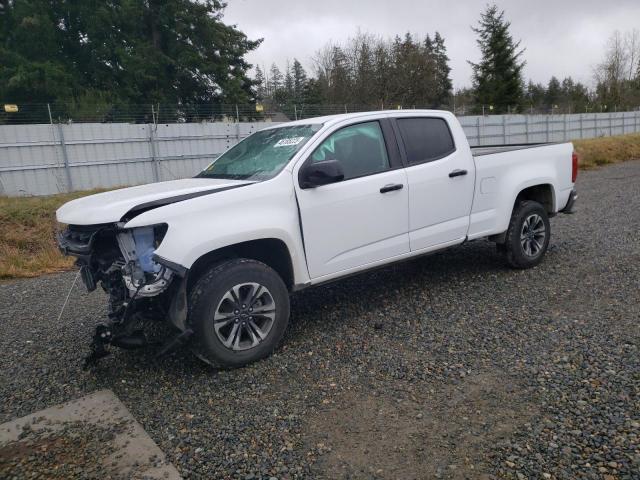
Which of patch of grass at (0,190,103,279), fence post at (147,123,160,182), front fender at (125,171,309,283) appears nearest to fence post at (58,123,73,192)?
fence post at (147,123,160,182)

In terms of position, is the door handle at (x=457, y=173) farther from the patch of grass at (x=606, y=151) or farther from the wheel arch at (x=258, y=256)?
the patch of grass at (x=606, y=151)

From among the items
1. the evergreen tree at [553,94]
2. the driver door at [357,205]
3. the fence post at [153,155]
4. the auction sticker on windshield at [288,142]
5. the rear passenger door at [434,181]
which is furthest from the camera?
the evergreen tree at [553,94]

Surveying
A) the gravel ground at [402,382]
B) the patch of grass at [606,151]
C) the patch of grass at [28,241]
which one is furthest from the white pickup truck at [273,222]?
the patch of grass at [606,151]

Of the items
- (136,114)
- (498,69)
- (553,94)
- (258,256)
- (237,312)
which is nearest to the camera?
(237,312)

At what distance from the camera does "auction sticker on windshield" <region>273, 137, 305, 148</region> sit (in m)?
4.33

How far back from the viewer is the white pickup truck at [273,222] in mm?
3471

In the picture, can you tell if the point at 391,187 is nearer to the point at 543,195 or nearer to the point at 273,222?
the point at 273,222

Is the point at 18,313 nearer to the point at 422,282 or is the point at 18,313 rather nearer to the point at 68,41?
the point at 422,282

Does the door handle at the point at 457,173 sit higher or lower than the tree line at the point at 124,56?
lower

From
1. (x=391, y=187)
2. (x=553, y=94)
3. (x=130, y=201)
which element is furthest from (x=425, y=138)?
(x=553, y=94)

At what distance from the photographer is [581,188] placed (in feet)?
44.6

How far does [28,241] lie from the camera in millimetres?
8422

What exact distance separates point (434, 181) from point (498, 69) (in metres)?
48.2

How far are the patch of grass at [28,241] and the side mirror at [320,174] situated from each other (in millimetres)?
5558
